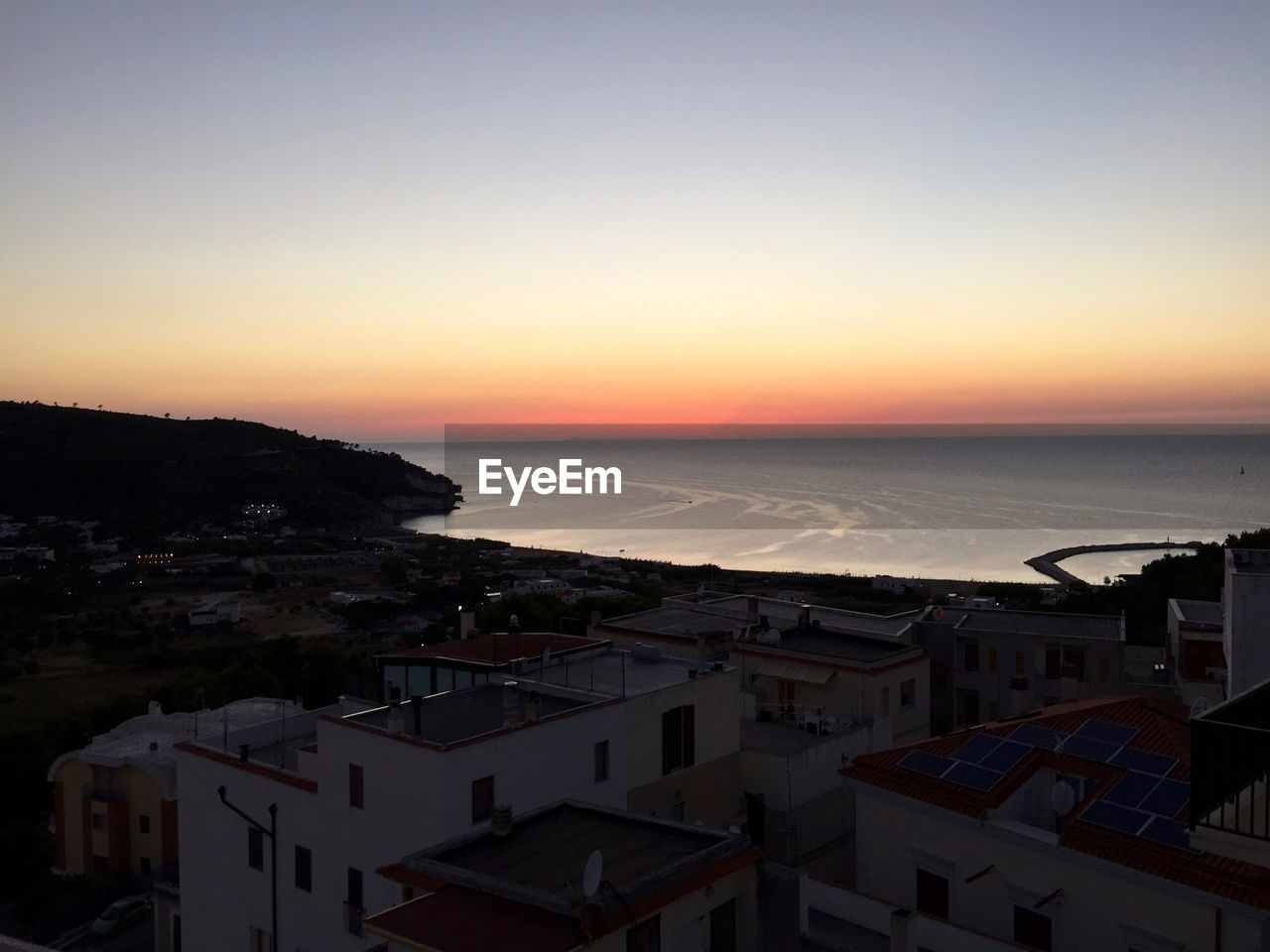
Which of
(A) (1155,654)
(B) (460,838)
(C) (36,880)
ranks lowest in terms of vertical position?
(C) (36,880)

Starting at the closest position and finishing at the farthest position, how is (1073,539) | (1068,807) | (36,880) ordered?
(1068,807) < (36,880) < (1073,539)

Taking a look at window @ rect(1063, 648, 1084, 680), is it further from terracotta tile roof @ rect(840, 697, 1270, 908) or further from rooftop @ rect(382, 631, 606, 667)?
rooftop @ rect(382, 631, 606, 667)

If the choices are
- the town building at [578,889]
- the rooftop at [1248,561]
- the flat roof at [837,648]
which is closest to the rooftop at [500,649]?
the flat roof at [837,648]

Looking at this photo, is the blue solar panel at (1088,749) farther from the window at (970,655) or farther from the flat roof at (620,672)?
the window at (970,655)

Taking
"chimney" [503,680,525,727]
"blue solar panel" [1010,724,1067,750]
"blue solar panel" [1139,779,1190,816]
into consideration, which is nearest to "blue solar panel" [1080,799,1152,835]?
"blue solar panel" [1139,779,1190,816]

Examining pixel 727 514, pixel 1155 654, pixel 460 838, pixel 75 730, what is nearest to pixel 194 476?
pixel 727 514

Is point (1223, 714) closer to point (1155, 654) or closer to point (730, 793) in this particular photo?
point (730, 793)

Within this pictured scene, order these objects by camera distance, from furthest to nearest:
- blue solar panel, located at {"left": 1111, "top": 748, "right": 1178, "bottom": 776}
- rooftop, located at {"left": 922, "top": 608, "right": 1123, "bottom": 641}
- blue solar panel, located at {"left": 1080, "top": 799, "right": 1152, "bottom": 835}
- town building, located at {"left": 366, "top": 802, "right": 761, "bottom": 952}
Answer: rooftop, located at {"left": 922, "top": 608, "right": 1123, "bottom": 641}, blue solar panel, located at {"left": 1111, "top": 748, "right": 1178, "bottom": 776}, blue solar panel, located at {"left": 1080, "top": 799, "right": 1152, "bottom": 835}, town building, located at {"left": 366, "top": 802, "right": 761, "bottom": 952}
